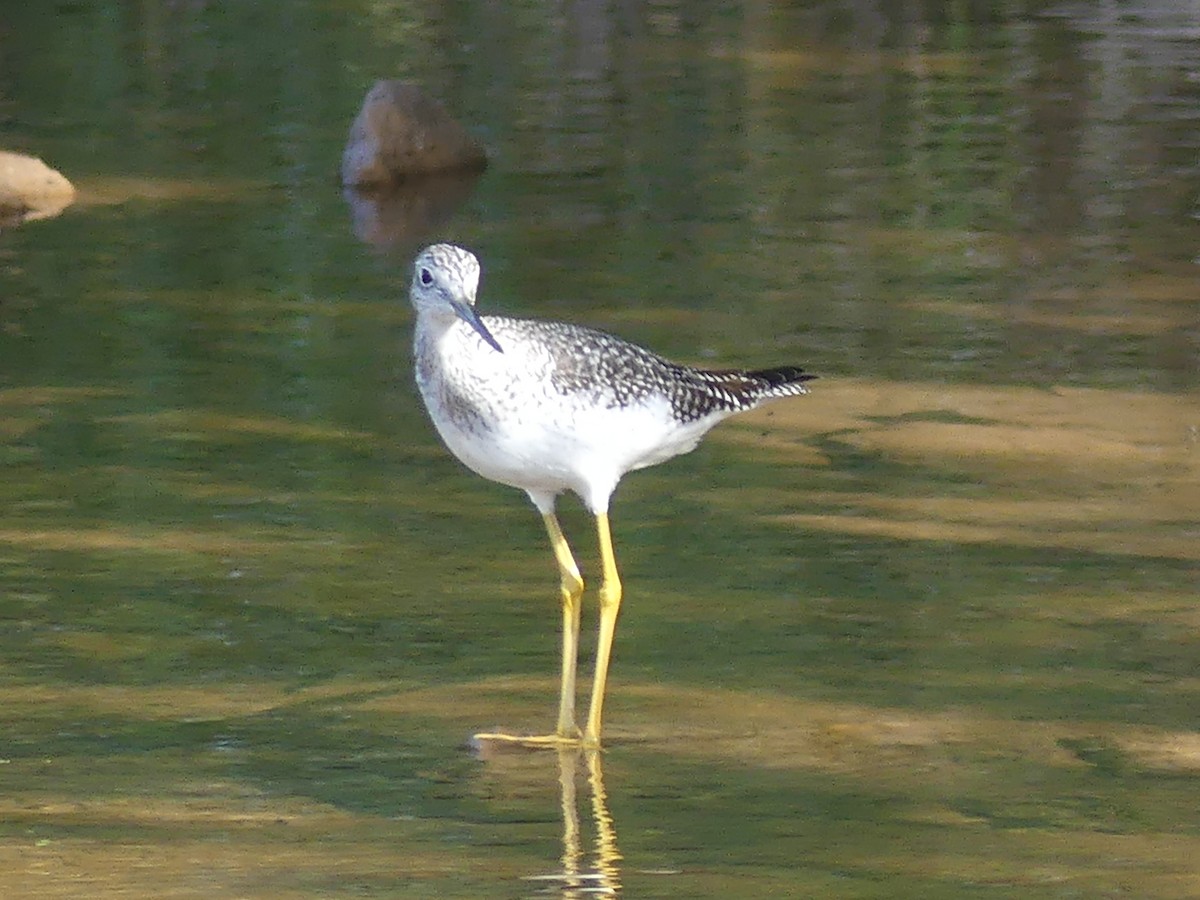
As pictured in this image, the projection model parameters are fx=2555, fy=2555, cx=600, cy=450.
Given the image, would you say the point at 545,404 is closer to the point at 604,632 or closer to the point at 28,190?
the point at 604,632

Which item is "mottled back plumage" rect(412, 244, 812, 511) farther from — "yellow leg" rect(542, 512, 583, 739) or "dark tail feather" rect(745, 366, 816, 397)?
"dark tail feather" rect(745, 366, 816, 397)

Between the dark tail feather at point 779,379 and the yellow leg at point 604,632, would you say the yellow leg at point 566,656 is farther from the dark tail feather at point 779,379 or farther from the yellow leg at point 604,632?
the dark tail feather at point 779,379

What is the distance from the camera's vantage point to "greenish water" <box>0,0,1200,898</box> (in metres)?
5.89

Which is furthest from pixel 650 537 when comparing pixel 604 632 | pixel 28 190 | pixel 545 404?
pixel 28 190

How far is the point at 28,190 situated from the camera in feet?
48.1

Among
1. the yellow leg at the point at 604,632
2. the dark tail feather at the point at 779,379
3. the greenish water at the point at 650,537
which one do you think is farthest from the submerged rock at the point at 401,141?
the yellow leg at the point at 604,632

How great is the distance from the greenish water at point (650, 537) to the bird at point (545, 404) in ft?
0.90

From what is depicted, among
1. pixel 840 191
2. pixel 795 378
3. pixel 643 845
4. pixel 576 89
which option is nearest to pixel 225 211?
pixel 840 191

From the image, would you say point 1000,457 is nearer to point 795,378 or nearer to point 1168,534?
point 1168,534

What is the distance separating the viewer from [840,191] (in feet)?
47.8

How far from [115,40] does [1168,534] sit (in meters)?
15.6

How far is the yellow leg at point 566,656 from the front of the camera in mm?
6543

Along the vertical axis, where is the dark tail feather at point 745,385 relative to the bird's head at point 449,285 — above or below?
below

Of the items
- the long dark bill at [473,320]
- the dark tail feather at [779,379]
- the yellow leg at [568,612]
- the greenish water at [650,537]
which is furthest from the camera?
the dark tail feather at [779,379]
